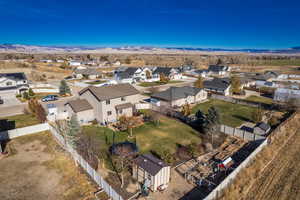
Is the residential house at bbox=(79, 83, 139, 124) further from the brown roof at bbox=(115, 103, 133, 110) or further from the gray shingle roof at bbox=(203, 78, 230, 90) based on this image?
the gray shingle roof at bbox=(203, 78, 230, 90)

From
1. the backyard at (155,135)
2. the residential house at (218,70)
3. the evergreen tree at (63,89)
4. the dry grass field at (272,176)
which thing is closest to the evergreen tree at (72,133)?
the backyard at (155,135)

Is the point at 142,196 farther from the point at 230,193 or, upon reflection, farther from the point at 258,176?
the point at 258,176

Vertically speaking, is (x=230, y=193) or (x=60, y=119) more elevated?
(x=60, y=119)

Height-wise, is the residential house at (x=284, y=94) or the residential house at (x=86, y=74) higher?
the residential house at (x=86, y=74)

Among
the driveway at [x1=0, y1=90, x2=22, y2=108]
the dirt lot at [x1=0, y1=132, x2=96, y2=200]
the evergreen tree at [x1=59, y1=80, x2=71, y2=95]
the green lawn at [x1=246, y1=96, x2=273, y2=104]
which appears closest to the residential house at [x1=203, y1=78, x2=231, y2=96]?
the green lawn at [x1=246, y1=96, x2=273, y2=104]

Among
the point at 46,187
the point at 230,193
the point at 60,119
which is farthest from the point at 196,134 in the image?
the point at 60,119

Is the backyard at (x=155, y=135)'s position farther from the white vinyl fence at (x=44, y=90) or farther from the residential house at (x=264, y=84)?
the residential house at (x=264, y=84)
